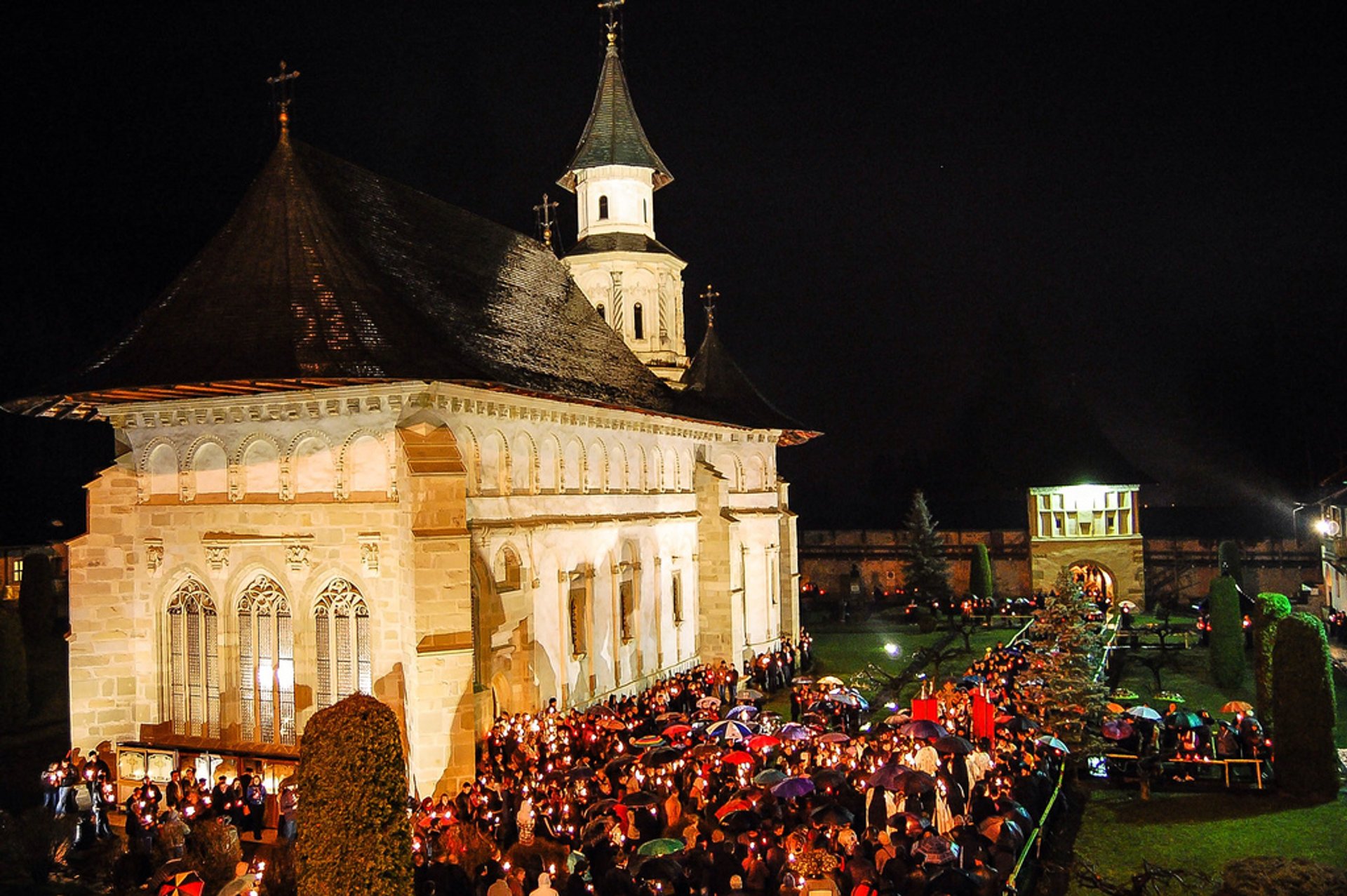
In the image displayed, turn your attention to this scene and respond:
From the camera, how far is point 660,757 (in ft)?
55.6

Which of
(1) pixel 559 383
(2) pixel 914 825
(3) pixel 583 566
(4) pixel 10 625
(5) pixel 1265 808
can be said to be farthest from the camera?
(4) pixel 10 625

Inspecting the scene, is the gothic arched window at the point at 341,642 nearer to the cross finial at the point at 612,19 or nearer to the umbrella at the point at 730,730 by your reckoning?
the umbrella at the point at 730,730

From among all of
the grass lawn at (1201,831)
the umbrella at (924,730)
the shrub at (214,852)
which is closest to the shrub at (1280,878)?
the grass lawn at (1201,831)

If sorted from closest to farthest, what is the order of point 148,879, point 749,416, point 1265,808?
point 148,879, point 1265,808, point 749,416

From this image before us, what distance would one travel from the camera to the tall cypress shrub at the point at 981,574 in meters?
51.0

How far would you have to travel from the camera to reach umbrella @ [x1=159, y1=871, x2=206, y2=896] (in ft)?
38.0

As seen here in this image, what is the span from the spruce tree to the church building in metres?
30.6

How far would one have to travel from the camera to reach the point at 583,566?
2547 cm

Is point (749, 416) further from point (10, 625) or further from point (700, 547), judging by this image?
point (10, 625)

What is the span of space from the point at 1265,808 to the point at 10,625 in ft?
94.2

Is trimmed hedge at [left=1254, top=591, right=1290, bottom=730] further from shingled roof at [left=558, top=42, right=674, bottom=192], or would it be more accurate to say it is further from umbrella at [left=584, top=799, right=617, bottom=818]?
shingled roof at [left=558, top=42, right=674, bottom=192]

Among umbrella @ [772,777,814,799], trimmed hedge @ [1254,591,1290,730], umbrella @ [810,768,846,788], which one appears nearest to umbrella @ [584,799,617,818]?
umbrella @ [772,777,814,799]

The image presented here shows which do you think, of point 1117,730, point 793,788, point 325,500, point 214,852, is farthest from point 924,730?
point 325,500

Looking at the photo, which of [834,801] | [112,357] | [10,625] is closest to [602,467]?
[112,357]
